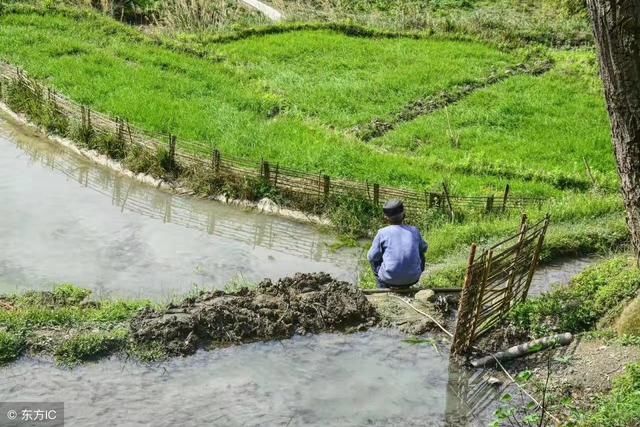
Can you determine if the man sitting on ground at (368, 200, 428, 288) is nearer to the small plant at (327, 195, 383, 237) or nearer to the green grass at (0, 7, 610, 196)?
the small plant at (327, 195, 383, 237)

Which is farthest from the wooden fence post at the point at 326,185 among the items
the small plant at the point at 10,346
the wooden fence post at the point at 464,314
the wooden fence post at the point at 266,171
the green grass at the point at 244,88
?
the small plant at the point at 10,346

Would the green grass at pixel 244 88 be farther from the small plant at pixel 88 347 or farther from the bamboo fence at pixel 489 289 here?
the small plant at pixel 88 347

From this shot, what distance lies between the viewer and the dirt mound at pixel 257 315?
826 centimetres

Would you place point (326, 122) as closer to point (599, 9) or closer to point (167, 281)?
point (167, 281)

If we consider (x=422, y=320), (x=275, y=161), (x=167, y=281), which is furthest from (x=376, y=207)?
(x=422, y=320)

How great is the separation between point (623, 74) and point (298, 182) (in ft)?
22.1

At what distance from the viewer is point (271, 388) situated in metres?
7.66

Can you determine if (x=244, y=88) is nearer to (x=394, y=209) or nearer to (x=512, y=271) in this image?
(x=394, y=209)

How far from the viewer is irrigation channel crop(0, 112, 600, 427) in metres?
7.34

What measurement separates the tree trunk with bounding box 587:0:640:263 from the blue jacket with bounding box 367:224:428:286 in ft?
7.04

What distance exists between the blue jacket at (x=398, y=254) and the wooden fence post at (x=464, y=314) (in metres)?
0.98

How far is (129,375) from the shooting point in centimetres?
779

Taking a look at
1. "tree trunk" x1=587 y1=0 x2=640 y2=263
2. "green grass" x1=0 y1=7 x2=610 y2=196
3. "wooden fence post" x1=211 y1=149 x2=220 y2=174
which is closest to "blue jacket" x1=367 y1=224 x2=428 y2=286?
"tree trunk" x1=587 y1=0 x2=640 y2=263

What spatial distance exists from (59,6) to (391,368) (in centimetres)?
1790
